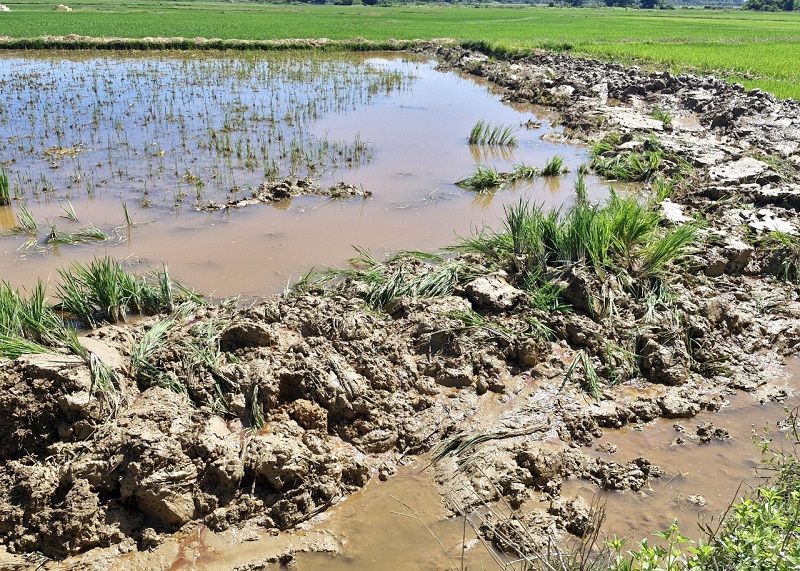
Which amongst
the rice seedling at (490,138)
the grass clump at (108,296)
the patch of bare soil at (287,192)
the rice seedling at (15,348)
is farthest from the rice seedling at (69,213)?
the rice seedling at (490,138)

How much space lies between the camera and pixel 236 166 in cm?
963

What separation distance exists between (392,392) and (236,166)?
21.3 feet

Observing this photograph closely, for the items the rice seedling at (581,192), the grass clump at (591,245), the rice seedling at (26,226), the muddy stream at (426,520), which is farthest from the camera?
the rice seedling at (581,192)

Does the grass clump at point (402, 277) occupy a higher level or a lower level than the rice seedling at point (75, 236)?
lower

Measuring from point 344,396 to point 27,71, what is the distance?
1810cm

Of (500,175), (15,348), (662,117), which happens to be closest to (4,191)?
(15,348)

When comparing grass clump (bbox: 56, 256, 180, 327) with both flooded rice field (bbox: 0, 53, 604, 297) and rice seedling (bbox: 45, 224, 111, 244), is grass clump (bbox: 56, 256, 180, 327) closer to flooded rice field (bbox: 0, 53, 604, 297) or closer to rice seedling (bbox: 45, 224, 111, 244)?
flooded rice field (bbox: 0, 53, 604, 297)

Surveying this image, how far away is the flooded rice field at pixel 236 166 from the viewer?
678 centimetres

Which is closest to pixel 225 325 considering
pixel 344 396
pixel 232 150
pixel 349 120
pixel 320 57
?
pixel 344 396

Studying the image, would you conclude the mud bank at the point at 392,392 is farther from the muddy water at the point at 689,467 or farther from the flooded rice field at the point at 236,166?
the flooded rice field at the point at 236,166

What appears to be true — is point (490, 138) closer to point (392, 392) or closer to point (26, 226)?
point (26, 226)

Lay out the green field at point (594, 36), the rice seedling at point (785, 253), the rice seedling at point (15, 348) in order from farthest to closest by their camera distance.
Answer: the green field at point (594, 36) < the rice seedling at point (785, 253) < the rice seedling at point (15, 348)

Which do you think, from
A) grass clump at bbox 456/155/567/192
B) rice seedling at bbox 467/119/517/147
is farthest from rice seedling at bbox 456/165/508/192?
rice seedling at bbox 467/119/517/147

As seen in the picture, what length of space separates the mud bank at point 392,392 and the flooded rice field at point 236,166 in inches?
46.3
